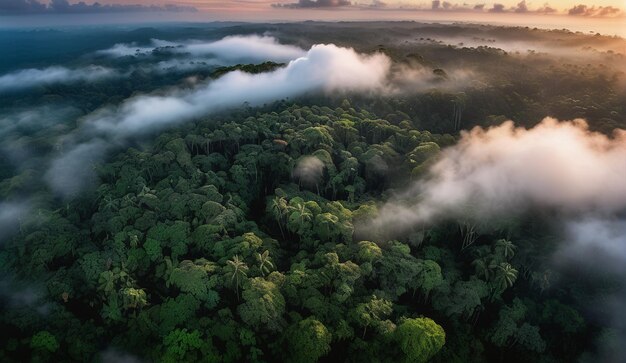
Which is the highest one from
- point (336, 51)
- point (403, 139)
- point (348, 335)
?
point (336, 51)

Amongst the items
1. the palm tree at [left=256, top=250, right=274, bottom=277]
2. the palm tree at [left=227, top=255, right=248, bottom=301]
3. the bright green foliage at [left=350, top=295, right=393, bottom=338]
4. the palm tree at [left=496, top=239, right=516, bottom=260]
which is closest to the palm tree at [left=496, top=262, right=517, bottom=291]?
the palm tree at [left=496, top=239, right=516, bottom=260]

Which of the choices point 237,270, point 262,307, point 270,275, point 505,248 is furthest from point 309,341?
point 505,248

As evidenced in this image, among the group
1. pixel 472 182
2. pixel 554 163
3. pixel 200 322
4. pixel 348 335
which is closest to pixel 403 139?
pixel 472 182

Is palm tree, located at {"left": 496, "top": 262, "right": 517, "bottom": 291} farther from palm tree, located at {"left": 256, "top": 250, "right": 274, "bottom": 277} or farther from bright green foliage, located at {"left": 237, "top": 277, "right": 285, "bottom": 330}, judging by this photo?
palm tree, located at {"left": 256, "top": 250, "right": 274, "bottom": 277}

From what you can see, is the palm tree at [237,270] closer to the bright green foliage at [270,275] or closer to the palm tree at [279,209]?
the bright green foliage at [270,275]

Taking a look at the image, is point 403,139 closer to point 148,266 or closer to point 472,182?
point 472,182
